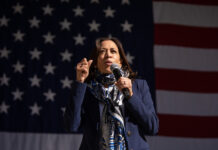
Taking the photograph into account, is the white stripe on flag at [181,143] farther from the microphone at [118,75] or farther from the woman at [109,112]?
the microphone at [118,75]

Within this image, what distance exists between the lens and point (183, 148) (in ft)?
7.89

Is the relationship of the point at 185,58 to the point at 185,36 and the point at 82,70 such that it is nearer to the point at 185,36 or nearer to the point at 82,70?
the point at 185,36

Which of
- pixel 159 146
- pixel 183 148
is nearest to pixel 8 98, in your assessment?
pixel 159 146

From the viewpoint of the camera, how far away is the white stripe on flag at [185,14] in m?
2.71

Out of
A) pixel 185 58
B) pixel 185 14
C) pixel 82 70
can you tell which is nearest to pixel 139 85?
pixel 82 70

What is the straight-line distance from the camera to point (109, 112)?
112 cm

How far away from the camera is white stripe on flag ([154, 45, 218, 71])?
2.58 meters

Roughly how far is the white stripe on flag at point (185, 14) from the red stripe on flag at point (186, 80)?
1.70 ft

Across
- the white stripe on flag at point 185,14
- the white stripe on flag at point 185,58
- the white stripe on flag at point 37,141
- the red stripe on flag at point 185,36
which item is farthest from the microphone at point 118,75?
the white stripe on flag at point 185,14

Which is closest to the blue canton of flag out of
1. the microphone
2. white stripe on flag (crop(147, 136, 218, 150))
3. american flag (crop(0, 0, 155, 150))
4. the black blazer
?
american flag (crop(0, 0, 155, 150))

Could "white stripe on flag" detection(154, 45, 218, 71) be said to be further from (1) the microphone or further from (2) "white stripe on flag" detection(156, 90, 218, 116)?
(1) the microphone

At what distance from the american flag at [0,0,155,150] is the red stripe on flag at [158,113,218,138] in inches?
13.9

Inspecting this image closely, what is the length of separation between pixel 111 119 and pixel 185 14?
1.96 meters

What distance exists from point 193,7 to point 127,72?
5.86ft
